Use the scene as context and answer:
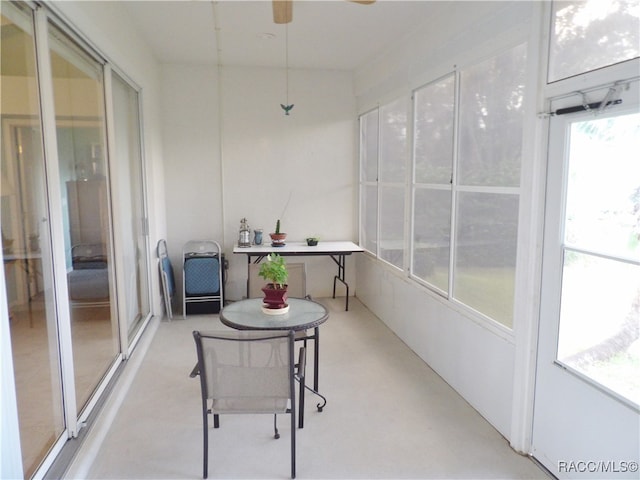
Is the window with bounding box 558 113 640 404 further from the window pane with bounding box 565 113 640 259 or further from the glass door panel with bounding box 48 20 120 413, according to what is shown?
the glass door panel with bounding box 48 20 120 413

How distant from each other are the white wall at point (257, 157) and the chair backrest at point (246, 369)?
3.52 m

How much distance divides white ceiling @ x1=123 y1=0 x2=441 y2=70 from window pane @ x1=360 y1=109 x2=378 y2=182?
0.65m

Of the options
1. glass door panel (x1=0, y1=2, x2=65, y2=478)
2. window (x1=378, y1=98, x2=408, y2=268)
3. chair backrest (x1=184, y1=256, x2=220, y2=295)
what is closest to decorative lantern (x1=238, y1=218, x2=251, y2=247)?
chair backrest (x1=184, y1=256, x2=220, y2=295)

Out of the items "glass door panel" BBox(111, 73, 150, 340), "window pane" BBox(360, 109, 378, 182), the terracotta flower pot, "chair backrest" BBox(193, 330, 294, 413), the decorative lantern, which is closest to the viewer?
"chair backrest" BBox(193, 330, 294, 413)

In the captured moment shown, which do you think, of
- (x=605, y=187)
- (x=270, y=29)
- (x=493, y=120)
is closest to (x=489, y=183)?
(x=493, y=120)

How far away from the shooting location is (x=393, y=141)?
4.57m

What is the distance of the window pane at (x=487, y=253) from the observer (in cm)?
271

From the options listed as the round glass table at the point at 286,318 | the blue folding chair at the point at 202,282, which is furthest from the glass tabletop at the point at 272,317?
the blue folding chair at the point at 202,282

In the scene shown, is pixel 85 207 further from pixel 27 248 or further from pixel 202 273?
pixel 202 273

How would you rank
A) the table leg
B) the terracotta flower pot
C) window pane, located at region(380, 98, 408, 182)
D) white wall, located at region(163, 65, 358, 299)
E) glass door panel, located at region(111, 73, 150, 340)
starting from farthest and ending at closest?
the table leg
white wall, located at region(163, 65, 358, 299)
window pane, located at region(380, 98, 408, 182)
glass door panel, located at region(111, 73, 150, 340)
the terracotta flower pot

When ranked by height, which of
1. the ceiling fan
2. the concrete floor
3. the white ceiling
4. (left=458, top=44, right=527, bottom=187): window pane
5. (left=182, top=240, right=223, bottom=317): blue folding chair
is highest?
the white ceiling

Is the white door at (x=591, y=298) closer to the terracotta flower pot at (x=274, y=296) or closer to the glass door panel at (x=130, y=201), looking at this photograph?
the terracotta flower pot at (x=274, y=296)

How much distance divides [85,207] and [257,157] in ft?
9.72

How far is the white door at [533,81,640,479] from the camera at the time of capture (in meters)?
1.87
